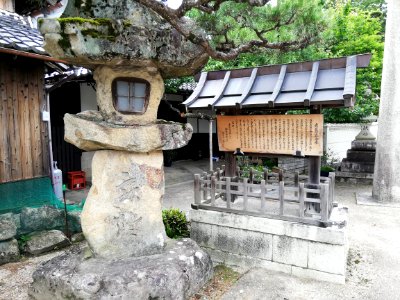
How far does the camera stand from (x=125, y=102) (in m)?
4.51

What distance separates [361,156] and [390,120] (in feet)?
13.5

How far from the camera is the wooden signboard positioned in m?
5.74

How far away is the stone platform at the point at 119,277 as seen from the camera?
3.82m

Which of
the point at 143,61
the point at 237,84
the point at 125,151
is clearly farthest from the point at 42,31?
the point at 237,84

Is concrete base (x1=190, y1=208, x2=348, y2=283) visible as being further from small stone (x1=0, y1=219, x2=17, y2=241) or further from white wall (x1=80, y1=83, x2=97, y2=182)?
white wall (x1=80, y1=83, x2=97, y2=182)

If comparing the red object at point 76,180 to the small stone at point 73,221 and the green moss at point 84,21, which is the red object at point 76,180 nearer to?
the small stone at point 73,221

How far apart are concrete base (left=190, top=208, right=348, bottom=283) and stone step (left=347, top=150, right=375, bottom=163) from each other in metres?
8.44

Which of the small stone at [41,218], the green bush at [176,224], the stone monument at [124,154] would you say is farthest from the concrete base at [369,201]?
the small stone at [41,218]

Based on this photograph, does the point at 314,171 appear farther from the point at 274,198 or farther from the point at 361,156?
the point at 361,156

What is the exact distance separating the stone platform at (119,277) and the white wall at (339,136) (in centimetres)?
1357

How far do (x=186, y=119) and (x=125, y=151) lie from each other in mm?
14955

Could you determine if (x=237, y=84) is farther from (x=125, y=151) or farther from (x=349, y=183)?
(x=349, y=183)

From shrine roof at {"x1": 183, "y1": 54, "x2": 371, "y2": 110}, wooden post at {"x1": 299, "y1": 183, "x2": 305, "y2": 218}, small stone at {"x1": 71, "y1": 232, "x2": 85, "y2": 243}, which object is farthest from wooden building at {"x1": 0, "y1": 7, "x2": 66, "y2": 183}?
wooden post at {"x1": 299, "y1": 183, "x2": 305, "y2": 218}

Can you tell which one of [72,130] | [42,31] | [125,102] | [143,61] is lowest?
[72,130]
